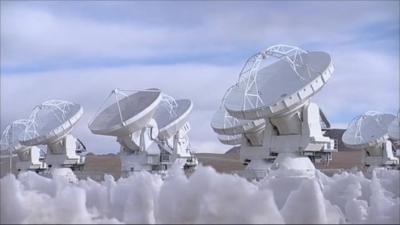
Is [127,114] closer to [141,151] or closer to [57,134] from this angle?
[141,151]

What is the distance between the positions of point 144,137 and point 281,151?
37.1ft

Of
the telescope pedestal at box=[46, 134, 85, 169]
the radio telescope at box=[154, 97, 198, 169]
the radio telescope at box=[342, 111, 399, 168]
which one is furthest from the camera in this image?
the radio telescope at box=[342, 111, 399, 168]

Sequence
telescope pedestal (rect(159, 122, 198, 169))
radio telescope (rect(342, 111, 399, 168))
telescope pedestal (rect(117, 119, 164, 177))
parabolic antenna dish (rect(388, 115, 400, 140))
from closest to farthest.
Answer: telescope pedestal (rect(117, 119, 164, 177)) < telescope pedestal (rect(159, 122, 198, 169)) < parabolic antenna dish (rect(388, 115, 400, 140)) < radio telescope (rect(342, 111, 399, 168))

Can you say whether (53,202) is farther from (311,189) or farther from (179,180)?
(311,189)

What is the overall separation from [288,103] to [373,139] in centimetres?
2327

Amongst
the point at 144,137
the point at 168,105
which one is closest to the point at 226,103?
the point at 144,137

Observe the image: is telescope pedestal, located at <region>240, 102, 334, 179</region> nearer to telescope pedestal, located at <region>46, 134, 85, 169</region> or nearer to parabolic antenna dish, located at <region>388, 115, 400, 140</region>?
parabolic antenna dish, located at <region>388, 115, 400, 140</region>

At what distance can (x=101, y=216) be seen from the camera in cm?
1631

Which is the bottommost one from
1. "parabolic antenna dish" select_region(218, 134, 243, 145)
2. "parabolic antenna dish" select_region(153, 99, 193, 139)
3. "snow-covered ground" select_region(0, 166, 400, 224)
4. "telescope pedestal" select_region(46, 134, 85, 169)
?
"snow-covered ground" select_region(0, 166, 400, 224)

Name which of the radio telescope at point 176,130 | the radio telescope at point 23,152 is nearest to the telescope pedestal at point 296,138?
the radio telescope at point 176,130

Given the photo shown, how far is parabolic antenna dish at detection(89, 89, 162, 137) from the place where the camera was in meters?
41.6

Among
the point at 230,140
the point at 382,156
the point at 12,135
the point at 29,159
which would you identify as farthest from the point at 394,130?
the point at 12,135

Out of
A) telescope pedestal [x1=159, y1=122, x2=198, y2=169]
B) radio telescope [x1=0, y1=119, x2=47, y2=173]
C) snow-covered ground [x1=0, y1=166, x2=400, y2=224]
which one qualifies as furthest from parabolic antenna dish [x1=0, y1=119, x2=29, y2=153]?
snow-covered ground [x1=0, y1=166, x2=400, y2=224]

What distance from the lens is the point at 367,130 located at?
5641 centimetres
